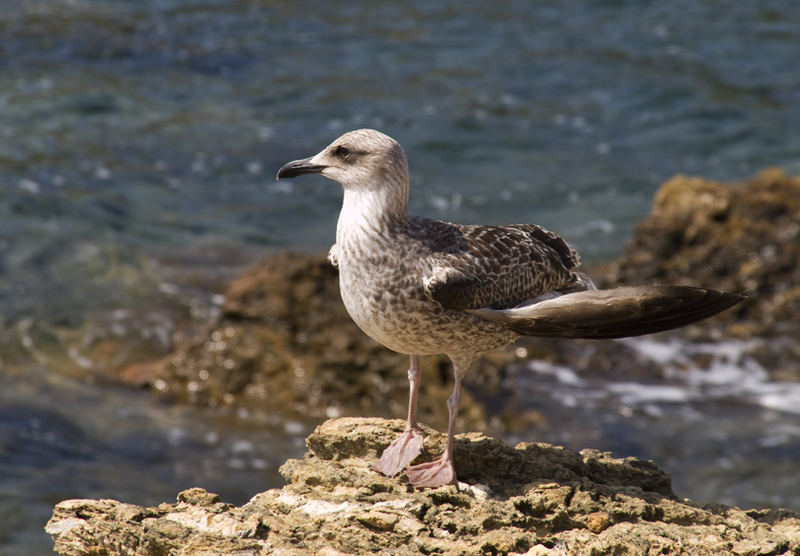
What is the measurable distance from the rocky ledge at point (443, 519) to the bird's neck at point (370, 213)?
3.71ft

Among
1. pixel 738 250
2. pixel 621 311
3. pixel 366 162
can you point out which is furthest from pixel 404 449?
pixel 738 250

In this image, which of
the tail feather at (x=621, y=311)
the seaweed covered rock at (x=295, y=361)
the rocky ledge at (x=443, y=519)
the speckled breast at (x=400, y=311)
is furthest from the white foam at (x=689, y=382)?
the tail feather at (x=621, y=311)

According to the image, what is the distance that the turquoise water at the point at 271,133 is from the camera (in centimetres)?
1192

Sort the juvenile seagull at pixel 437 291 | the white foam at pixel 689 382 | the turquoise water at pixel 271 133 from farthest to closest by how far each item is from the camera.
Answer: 1. the turquoise water at pixel 271 133
2. the white foam at pixel 689 382
3. the juvenile seagull at pixel 437 291

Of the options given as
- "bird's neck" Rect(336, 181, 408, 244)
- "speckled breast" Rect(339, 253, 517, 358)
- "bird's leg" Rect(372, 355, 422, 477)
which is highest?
"bird's neck" Rect(336, 181, 408, 244)

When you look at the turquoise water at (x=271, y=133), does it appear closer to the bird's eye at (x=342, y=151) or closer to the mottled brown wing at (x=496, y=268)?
the mottled brown wing at (x=496, y=268)

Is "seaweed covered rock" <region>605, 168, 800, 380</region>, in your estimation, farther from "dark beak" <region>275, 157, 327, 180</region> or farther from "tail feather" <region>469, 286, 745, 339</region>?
"dark beak" <region>275, 157, 327, 180</region>

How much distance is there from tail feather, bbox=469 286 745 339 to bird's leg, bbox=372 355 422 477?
0.82 m

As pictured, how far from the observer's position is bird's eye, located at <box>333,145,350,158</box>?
5.13m

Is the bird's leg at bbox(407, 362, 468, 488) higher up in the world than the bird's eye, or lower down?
lower down

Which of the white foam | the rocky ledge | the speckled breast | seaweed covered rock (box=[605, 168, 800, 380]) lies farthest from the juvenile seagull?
seaweed covered rock (box=[605, 168, 800, 380])

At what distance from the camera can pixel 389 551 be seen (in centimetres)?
460

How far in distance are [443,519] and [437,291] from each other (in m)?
1.02

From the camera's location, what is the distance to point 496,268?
5.15 m
